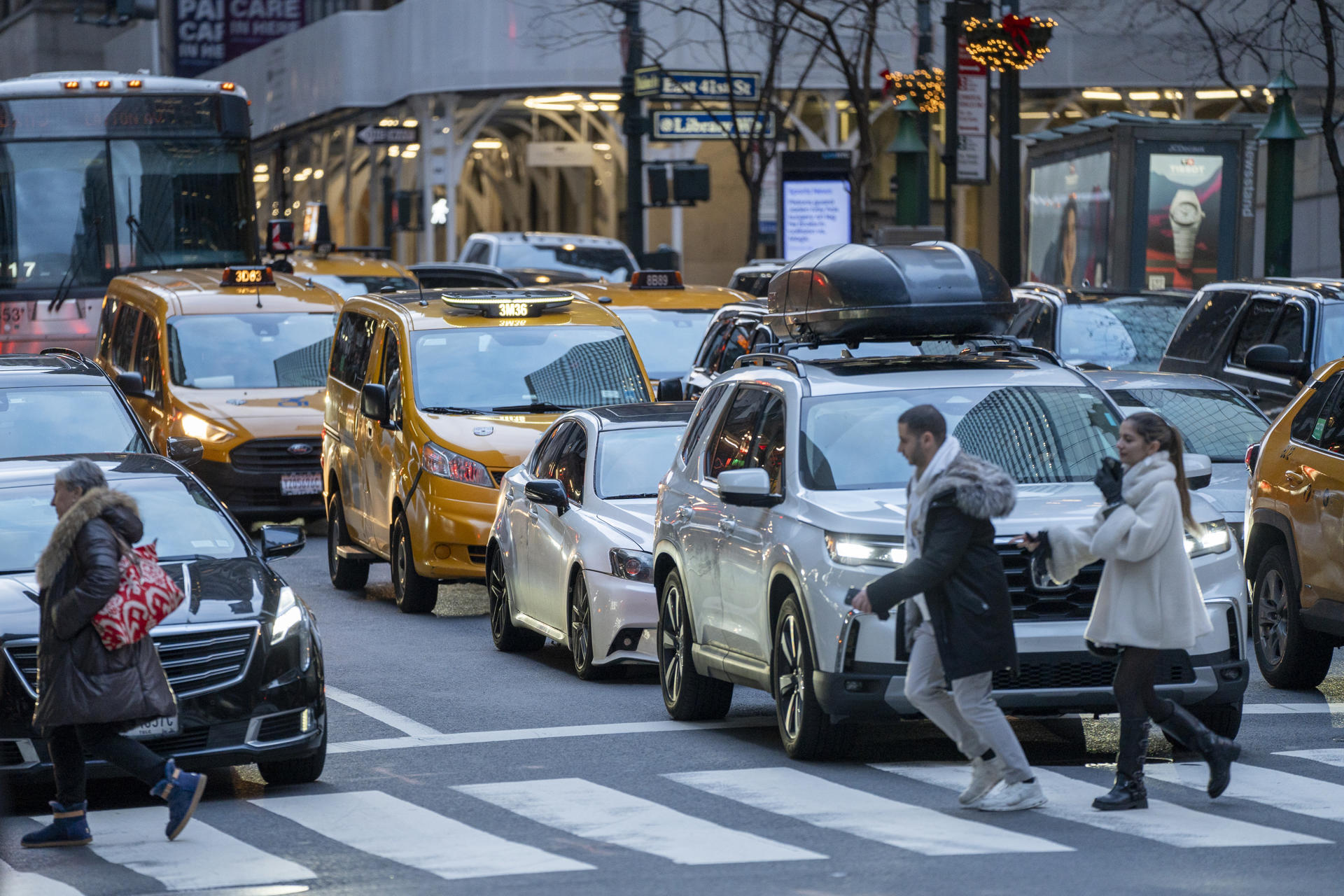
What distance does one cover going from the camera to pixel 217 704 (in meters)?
9.19

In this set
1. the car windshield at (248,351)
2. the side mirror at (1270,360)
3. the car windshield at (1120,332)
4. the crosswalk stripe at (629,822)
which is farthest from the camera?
the car windshield at (248,351)

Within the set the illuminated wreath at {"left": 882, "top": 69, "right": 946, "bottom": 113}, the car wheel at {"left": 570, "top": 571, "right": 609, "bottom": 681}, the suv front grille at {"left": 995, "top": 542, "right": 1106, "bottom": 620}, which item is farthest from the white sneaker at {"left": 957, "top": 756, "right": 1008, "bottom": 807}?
the illuminated wreath at {"left": 882, "top": 69, "right": 946, "bottom": 113}

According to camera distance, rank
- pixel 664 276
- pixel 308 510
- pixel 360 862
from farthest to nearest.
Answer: pixel 664 276 < pixel 308 510 < pixel 360 862

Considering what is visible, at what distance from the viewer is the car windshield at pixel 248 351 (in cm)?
2083

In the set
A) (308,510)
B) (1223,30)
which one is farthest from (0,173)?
(1223,30)

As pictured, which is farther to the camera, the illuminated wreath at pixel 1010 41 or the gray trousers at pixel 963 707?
the illuminated wreath at pixel 1010 41

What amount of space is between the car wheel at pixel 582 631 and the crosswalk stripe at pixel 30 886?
16.4 ft

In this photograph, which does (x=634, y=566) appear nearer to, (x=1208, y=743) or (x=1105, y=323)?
(x=1208, y=743)

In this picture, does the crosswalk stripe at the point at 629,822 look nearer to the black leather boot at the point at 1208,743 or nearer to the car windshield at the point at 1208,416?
the black leather boot at the point at 1208,743

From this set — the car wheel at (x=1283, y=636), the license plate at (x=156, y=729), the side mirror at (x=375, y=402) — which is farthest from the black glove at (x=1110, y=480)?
the side mirror at (x=375, y=402)

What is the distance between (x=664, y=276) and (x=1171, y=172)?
583 centimetres

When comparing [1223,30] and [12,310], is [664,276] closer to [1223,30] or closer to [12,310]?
[12,310]

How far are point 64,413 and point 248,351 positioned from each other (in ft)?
20.4

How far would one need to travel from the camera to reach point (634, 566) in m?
12.5
